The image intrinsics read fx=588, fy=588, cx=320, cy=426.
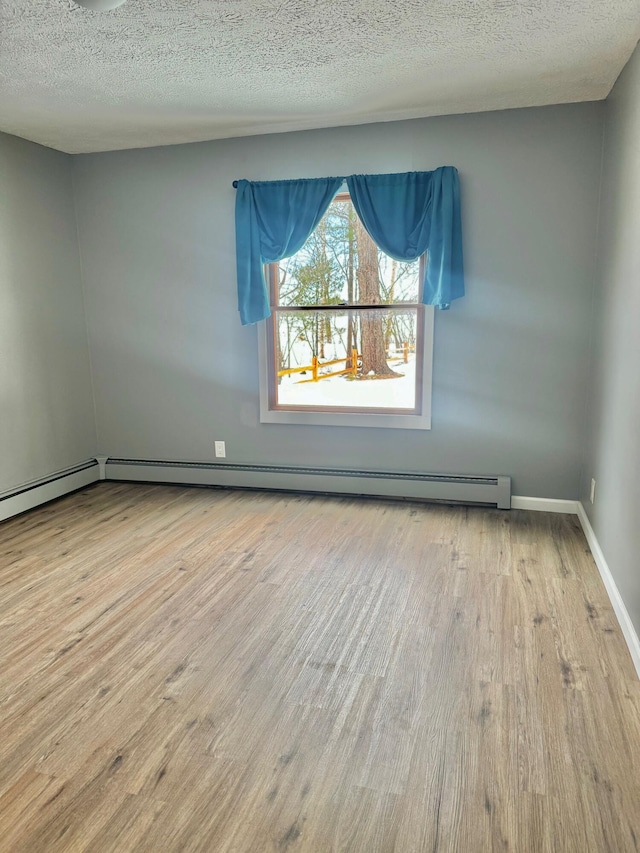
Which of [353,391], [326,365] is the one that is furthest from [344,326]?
[353,391]

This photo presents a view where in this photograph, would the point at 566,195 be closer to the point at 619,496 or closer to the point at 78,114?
the point at 619,496

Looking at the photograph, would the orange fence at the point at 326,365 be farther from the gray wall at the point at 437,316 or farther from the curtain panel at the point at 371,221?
the curtain panel at the point at 371,221

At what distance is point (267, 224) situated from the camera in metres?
4.06

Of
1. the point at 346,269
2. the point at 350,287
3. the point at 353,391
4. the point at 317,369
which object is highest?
the point at 346,269

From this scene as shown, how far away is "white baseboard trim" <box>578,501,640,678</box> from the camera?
7.38 ft

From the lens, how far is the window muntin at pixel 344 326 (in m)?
4.04

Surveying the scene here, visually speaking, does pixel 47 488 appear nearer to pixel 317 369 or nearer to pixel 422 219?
pixel 317 369

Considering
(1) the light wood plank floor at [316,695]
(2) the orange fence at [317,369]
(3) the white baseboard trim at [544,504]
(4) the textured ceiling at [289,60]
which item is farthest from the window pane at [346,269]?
(1) the light wood plank floor at [316,695]

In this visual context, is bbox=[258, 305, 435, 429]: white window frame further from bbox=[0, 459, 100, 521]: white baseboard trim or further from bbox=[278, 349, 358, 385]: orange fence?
bbox=[0, 459, 100, 521]: white baseboard trim

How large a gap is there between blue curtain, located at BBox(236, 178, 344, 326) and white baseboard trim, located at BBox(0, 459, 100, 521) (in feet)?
5.78

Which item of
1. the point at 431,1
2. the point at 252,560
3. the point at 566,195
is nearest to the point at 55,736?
the point at 252,560

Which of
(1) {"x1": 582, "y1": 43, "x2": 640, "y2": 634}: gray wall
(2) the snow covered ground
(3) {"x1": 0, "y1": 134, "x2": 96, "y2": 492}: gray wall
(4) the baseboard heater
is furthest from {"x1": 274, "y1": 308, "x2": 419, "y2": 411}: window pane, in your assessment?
(3) {"x1": 0, "y1": 134, "x2": 96, "y2": 492}: gray wall

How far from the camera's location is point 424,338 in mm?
3992

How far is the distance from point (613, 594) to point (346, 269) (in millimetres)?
2609
